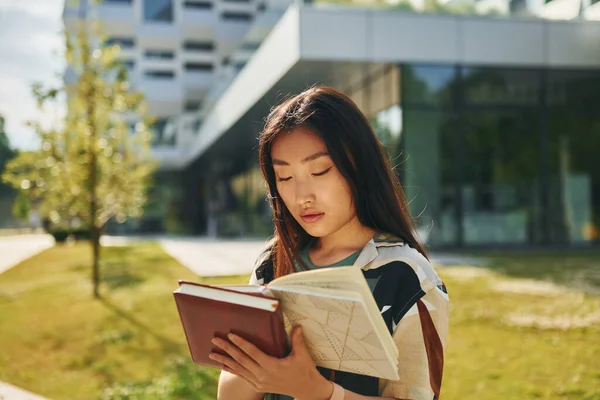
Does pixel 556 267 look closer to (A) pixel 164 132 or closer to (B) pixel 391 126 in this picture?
(B) pixel 391 126

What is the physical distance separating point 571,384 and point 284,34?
33.1ft

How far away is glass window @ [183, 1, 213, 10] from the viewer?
40.1m

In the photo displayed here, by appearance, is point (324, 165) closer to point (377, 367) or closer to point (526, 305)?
point (377, 367)

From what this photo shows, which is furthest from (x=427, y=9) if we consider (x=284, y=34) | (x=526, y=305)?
(x=526, y=305)

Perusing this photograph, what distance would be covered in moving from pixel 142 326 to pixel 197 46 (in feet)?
122

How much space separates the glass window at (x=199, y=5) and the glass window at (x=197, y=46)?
237 centimetres

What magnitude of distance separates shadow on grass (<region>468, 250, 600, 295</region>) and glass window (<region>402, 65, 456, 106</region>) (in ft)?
11.9

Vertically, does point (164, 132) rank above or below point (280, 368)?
above

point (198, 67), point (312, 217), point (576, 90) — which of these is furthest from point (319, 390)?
point (198, 67)

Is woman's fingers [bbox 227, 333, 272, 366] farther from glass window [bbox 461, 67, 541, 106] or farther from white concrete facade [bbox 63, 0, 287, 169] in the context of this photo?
white concrete facade [bbox 63, 0, 287, 169]

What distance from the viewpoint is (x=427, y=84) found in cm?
1291

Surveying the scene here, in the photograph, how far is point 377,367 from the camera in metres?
1.32

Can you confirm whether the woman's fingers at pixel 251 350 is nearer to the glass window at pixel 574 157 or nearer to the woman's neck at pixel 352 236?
the woman's neck at pixel 352 236

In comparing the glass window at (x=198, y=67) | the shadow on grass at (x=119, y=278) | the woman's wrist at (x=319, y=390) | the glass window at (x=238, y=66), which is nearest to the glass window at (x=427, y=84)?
the shadow on grass at (x=119, y=278)
